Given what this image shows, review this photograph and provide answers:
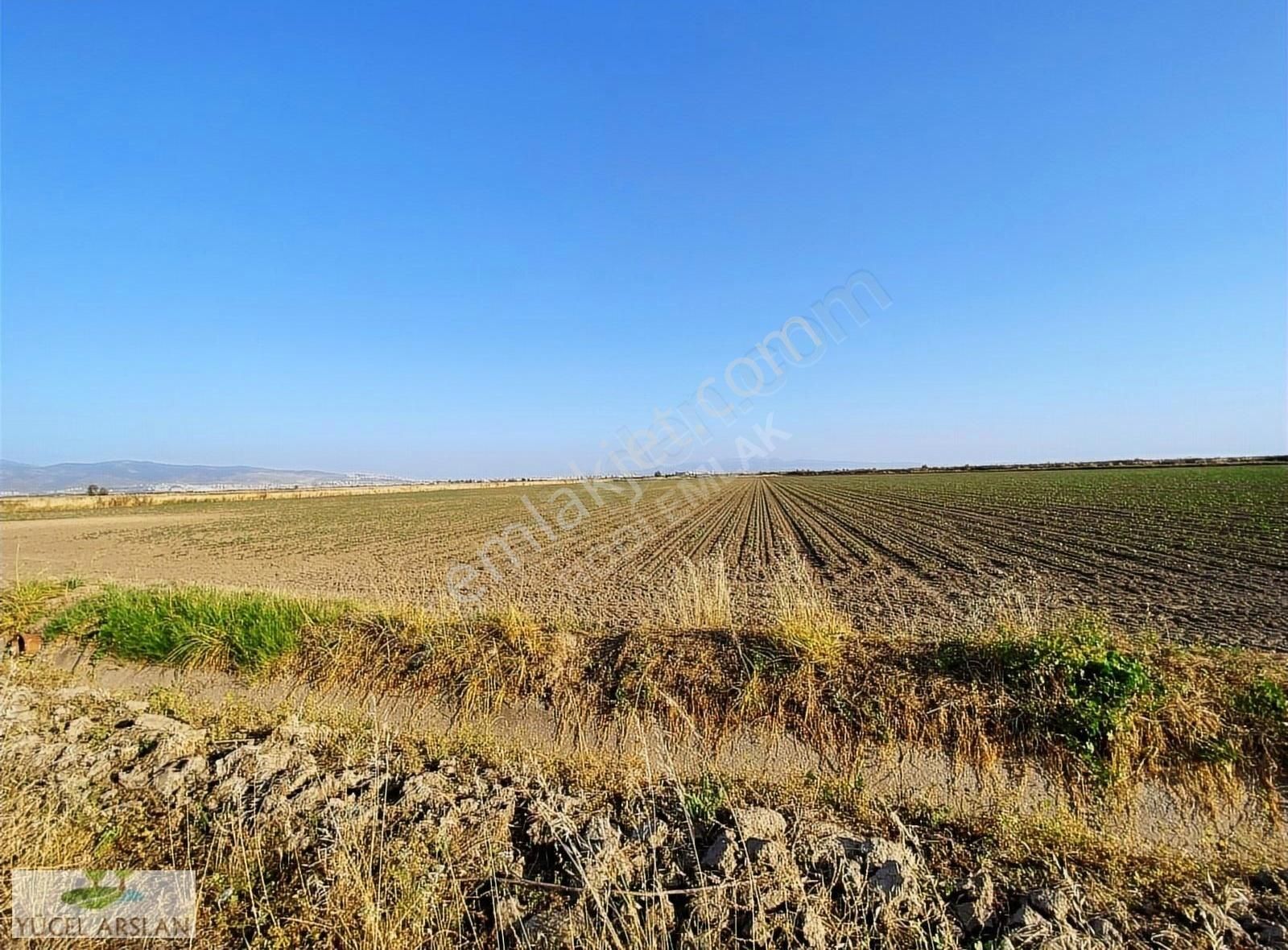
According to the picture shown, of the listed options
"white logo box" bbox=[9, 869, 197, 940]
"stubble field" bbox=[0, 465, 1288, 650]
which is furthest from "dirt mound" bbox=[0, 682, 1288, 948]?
"stubble field" bbox=[0, 465, 1288, 650]

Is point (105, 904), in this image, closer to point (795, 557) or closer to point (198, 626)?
point (198, 626)

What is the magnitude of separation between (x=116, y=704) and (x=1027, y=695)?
9536mm

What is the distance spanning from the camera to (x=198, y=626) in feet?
26.6

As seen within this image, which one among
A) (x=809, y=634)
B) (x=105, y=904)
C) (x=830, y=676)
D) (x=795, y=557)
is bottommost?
(x=795, y=557)

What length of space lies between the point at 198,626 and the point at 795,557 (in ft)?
54.8

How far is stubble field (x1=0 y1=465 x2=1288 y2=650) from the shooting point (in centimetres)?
1155

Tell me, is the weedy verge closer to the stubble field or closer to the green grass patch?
the green grass patch

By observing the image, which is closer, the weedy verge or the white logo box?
the white logo box

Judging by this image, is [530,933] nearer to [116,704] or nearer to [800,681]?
[800,681]

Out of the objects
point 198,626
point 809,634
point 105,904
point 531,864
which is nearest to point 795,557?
point 809,634

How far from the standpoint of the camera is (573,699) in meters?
6.26

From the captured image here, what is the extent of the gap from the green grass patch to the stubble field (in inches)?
64.3

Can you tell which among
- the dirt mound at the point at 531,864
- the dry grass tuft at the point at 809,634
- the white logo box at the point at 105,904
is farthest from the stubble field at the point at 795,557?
the white logo box at the point at 105,904

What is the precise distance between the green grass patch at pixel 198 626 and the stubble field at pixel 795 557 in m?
1.63
